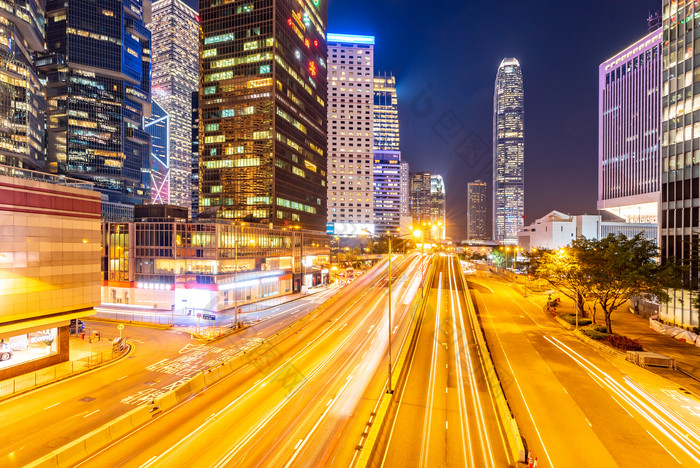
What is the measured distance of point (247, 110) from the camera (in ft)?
327

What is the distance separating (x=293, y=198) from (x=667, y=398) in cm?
9623

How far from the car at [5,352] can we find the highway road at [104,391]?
5181 millimetres

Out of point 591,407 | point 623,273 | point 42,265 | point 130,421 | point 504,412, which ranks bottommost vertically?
point 591,407

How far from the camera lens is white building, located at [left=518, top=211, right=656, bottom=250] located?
129 m

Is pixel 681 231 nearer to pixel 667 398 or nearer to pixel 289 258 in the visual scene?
pixel 667 398

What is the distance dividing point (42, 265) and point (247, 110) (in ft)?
253

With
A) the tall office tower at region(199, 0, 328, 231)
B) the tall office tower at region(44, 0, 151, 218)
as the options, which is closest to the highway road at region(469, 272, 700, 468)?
the tall office tower at region(199, 0, 328, 231)

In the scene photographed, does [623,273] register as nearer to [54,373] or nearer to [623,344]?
[623,344]

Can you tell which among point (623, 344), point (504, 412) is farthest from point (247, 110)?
point (504, 412)

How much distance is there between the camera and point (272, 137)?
324 ft

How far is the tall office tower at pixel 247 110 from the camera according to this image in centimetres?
9881

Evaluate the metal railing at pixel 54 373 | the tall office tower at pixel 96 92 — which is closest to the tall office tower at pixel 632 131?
the metal railing at pixel 54 373

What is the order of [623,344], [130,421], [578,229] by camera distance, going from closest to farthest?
[130,421]
[623,344]
[578,229]

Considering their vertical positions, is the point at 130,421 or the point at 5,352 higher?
the point at 5,352
